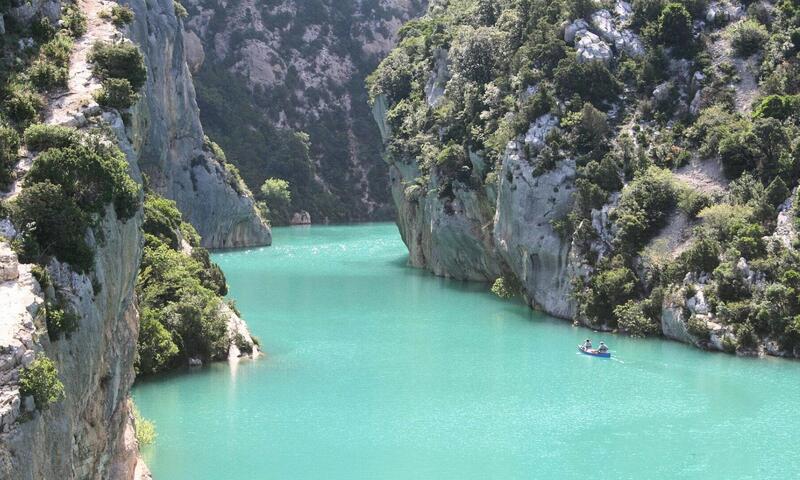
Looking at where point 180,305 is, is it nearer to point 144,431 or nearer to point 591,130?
point 144,431

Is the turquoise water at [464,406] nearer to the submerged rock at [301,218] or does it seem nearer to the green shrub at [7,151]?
the green shrub at [7,151]

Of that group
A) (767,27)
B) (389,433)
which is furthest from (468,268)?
(389,433)

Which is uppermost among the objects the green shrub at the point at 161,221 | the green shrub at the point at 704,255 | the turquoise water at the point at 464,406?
the green shrub at the point at 161,221

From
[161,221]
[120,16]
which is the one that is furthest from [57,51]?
[161,221]

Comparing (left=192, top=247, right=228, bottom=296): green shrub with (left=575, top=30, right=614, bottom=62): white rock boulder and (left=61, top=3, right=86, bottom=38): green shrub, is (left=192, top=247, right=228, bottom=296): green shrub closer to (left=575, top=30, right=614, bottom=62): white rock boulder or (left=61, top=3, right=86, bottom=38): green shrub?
(left=61, top=3, right=86, bottom=38): green shrub

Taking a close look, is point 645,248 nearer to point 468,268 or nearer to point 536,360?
point 536,360

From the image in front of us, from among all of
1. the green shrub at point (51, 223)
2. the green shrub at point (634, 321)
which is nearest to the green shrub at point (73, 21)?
the green shrub at point (51, 223)
